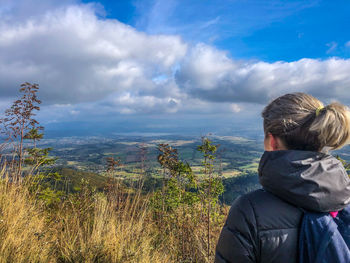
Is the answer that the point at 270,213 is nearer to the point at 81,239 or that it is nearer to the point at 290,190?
the point at 290,190

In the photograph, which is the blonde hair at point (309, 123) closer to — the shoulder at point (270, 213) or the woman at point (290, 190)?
the woman at point (290, 190)

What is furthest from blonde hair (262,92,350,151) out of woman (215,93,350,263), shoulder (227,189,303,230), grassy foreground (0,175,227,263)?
grassy foreground (0,175,227,263)

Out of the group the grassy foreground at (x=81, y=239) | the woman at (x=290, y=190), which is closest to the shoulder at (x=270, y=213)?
the woman at (x=290, y=190)

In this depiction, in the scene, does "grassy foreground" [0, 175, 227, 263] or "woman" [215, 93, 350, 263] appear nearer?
"woman" [215, 93, 350, 263]

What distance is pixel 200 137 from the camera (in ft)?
18.1

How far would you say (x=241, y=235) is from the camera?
1.17 meters

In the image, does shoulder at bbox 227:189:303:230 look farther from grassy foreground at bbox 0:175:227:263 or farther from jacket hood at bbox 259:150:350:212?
grassy foreground at bbox 0:175:227:263

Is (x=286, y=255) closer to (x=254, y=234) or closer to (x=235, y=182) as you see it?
(x=254, y=234)

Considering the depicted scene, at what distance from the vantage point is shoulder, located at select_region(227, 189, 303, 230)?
1.12 meters

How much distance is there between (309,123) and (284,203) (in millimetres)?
442

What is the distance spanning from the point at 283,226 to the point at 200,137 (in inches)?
174

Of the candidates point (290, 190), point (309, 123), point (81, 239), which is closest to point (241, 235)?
point (290, 190)

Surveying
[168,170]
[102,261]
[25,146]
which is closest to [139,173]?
[102,261]

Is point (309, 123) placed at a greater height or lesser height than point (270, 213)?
greater
